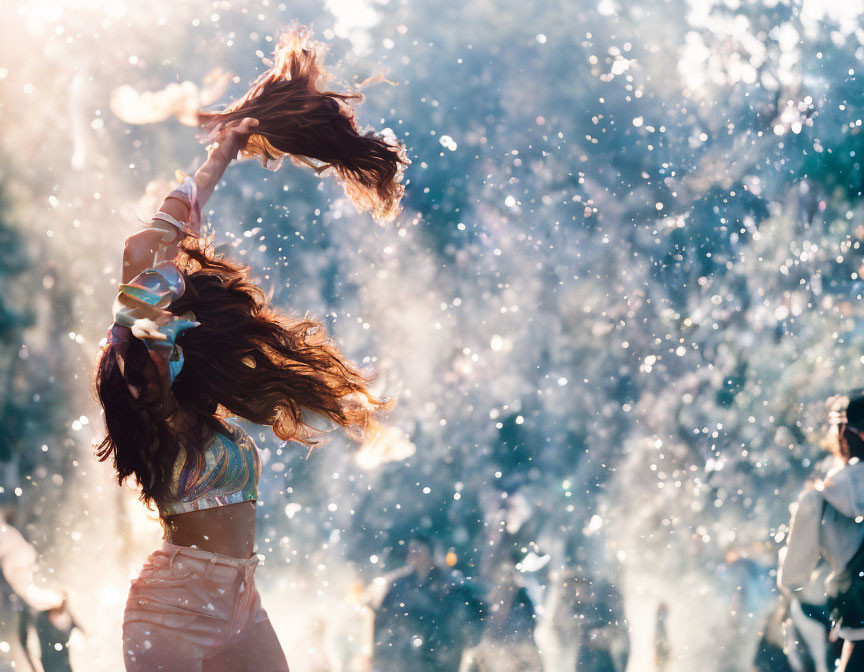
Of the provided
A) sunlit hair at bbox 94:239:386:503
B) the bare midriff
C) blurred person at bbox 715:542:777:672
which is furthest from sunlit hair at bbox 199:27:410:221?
blurred person at bbox 715:542:777:672

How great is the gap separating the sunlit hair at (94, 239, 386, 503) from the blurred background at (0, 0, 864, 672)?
3.05 m

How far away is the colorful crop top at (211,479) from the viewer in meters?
1.78

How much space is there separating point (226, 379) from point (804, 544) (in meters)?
2.81

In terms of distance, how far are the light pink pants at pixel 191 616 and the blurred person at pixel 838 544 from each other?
8.33 feet

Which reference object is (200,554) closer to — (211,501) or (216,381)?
(211,501)

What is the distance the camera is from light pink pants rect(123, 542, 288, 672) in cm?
170

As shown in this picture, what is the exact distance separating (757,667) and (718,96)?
592cm

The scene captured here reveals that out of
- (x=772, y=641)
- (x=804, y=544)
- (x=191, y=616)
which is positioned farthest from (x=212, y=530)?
(x=772, y=641)

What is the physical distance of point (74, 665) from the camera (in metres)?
4.39

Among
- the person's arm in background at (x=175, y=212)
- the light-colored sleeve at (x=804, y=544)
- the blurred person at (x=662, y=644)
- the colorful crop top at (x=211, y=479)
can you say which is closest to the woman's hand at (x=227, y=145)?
the person's arm in background at (x=175, y=212)

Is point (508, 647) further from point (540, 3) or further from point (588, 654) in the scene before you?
→ point (540, 3)

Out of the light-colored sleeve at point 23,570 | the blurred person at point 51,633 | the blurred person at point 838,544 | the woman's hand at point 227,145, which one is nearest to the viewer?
the woman's hand at point 227,145

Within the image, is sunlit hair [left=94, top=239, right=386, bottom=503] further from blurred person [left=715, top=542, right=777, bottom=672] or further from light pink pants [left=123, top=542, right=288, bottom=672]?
blurred person [left=715, top=542, right=777, bottom=672]

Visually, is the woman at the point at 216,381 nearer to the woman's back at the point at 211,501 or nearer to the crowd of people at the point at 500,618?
the woman's back at the point at 211,501
